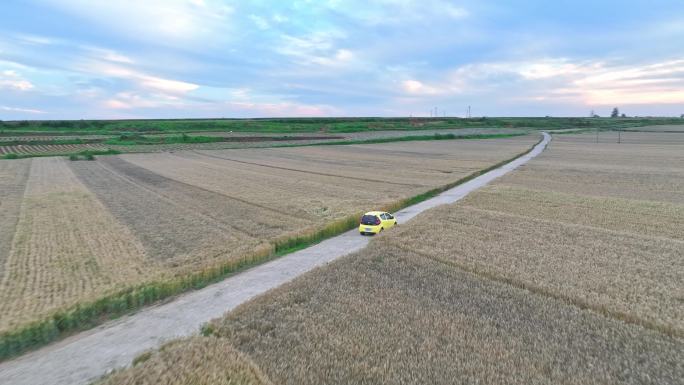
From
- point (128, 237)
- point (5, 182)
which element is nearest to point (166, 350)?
point (128, 237)

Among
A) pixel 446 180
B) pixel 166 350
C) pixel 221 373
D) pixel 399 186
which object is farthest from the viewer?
pixel 446 180

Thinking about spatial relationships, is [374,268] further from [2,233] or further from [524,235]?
[2,233]

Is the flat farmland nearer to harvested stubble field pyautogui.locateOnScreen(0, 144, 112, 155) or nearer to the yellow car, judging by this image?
the yellow car

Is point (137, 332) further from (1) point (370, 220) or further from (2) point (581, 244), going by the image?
(2) point (581, 244)

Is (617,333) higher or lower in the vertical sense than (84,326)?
higher

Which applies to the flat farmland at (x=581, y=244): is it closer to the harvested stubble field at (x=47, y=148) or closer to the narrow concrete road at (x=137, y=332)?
the narrow concrete road at (x=137, y=332)

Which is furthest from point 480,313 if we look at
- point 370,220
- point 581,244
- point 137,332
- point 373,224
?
point 370,220
